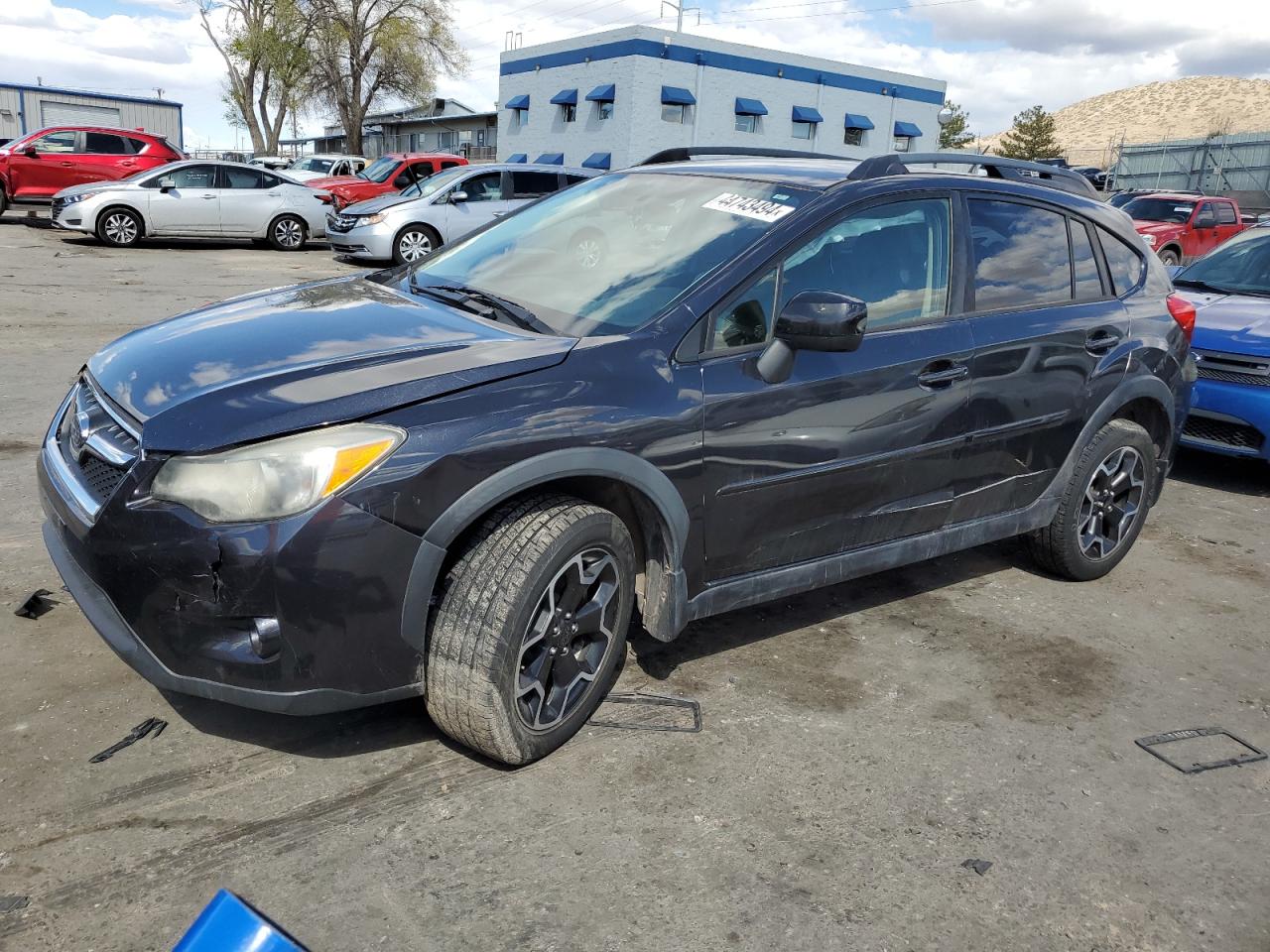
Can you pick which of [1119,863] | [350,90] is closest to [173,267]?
[1119,863]

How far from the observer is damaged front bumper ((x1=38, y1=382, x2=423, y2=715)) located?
8.60 ft

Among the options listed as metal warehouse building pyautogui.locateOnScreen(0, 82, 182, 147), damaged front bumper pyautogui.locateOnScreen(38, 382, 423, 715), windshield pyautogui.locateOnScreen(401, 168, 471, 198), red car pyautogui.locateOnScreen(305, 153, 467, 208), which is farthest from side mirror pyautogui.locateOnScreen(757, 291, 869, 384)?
metal warehouse building pyautogui.locateOnScreen(0, 82, 182, 147)

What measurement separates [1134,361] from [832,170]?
1.71 m

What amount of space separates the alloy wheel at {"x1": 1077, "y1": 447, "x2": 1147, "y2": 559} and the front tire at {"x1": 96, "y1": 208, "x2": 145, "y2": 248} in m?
17.0

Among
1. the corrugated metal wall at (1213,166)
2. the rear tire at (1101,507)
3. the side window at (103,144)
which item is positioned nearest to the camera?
the rear tire at (1101,507)

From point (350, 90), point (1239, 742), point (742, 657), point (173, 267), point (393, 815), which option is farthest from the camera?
point (350, 90)

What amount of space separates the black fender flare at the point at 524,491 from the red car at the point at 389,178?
1918 cm

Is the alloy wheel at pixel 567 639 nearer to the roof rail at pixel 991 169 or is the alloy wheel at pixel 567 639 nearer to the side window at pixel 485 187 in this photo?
the roof rail at pixel 991 169

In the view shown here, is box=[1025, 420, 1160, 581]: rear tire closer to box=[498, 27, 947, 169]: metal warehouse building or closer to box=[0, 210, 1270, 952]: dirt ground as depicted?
box=[0, 210, 1270, 952]: dirt ground

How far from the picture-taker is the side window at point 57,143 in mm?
20578

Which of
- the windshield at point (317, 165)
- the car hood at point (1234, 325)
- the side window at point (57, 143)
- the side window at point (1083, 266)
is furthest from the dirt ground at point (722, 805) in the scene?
the windshield at point (317, 165)

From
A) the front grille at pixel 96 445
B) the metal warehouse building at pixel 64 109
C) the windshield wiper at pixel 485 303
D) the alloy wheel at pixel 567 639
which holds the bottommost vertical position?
the alloy wheel at pixel 567 639

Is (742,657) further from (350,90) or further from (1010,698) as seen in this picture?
(350,90)

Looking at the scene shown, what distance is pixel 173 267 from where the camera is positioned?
50.4ft
